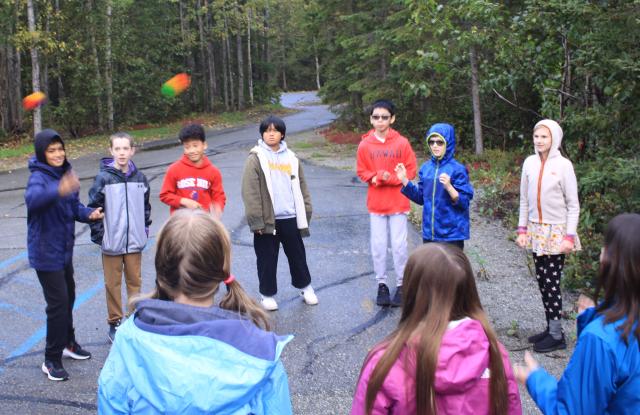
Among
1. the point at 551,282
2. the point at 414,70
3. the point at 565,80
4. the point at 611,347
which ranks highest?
the point at 414,70

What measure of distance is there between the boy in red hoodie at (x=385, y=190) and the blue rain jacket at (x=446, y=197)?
446 millimetres

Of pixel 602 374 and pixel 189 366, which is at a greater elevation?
pixel 189 366

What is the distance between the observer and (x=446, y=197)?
17.6 ft

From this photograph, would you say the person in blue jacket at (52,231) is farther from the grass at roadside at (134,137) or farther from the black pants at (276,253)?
the grass at roadside at (134,137)

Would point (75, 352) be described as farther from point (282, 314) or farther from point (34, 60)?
point (34, 60)

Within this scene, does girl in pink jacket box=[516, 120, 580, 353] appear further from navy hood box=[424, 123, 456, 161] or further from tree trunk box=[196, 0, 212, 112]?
tree trunk box=[196, 0, 212, 112]

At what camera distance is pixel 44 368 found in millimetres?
4566

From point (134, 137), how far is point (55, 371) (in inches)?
849

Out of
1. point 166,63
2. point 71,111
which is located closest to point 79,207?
point 71,111

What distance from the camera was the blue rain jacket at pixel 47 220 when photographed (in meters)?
4.29

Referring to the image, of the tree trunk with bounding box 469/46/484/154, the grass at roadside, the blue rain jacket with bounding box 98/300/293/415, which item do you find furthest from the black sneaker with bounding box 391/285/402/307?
the grass at roadside

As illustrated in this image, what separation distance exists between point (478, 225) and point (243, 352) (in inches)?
294

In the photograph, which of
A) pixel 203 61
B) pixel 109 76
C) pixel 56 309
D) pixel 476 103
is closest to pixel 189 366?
pixel 56 309

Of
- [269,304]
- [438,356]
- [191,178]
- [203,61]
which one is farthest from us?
[203,61]
